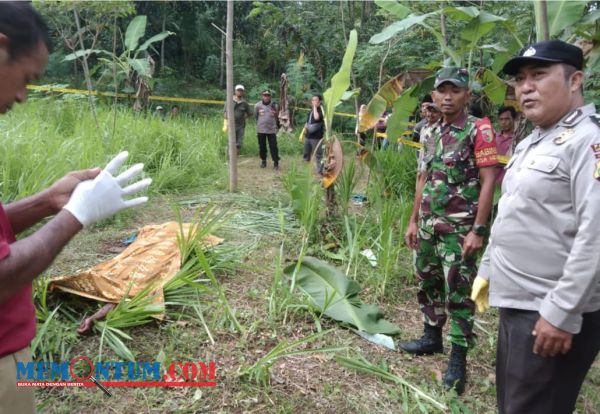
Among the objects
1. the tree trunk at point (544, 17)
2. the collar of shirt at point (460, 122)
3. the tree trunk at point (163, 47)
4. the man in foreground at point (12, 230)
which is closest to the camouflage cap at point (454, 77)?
the collar of shirt at point (460, 122)

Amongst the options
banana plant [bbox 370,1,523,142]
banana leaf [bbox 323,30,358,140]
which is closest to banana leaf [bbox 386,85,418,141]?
banana plant [bbox 370,1,523,142]

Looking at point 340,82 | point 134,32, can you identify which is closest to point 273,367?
point 340,82

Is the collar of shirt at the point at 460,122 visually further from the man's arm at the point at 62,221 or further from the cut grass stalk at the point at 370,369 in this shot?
the man's arm at the point at 62,221

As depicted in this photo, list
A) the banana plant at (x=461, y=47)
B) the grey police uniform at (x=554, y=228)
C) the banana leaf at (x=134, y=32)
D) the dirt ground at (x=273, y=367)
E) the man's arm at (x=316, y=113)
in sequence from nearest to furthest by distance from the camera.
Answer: the grey police uniform at (x=554, y=228) < the dirt ground at (x=273, y=367) < the banana plant at (x=461, y=47) < the banana leaf at (x=134, y=32) < the man's arm at (x=316, y=113)

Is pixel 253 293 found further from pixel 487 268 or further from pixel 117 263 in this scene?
pixel 487 268

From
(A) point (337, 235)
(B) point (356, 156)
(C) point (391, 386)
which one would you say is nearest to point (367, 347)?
(C) point (391, 386)

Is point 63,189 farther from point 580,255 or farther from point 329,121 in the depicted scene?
point 329,121

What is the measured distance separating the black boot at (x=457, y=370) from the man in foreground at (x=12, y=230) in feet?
6.69

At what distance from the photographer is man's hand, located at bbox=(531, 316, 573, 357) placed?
1.37 metres

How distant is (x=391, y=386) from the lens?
96.2 inches

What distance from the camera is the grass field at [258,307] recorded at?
2.26m

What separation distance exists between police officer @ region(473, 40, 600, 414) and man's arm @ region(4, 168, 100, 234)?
159 centimetres

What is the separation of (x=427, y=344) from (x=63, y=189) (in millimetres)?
2321

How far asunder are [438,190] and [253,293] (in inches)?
60.1
